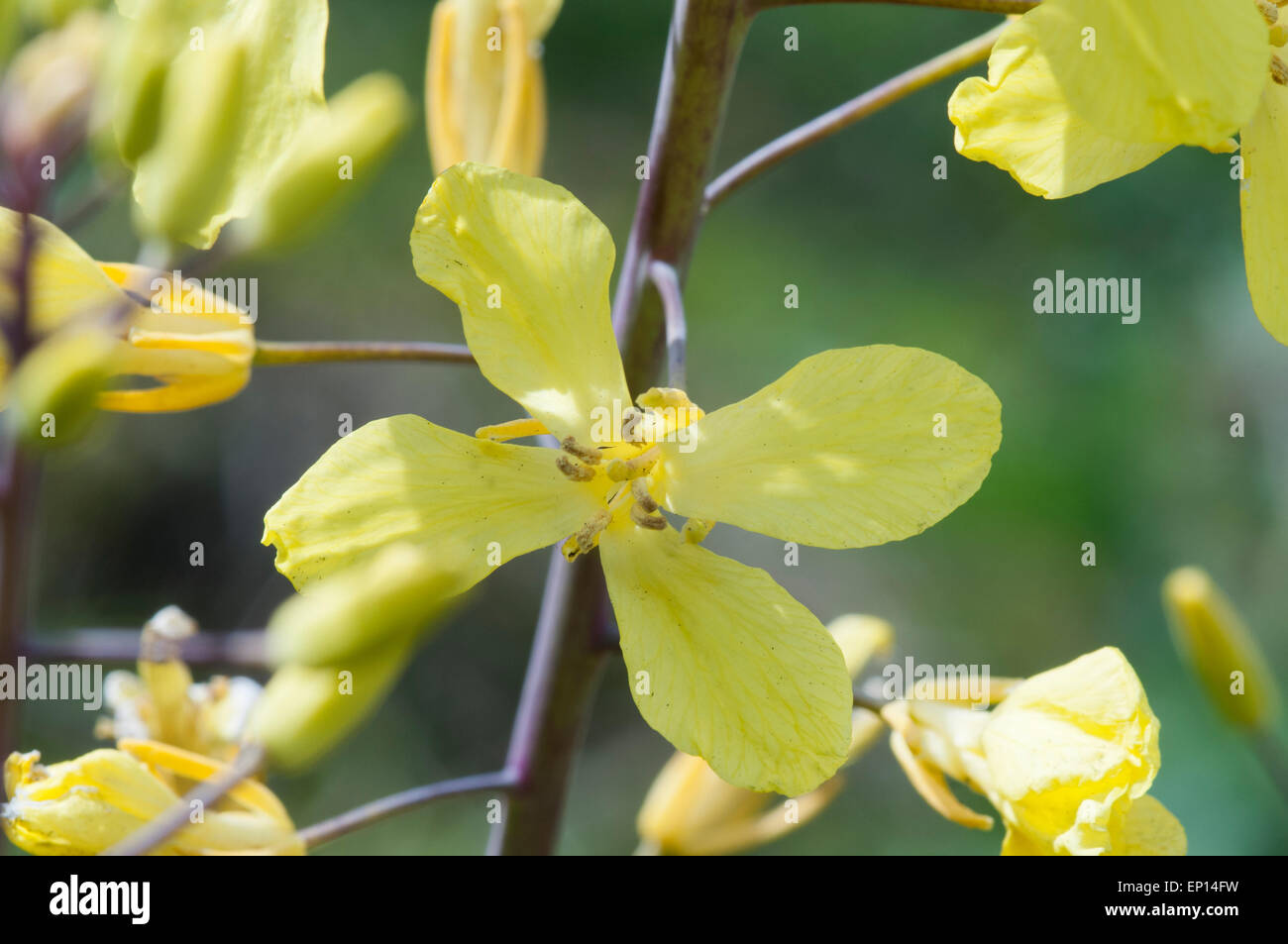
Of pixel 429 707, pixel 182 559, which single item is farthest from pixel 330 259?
pixel 429 707

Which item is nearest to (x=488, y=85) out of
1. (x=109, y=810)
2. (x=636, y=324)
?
(x=636, y=324)

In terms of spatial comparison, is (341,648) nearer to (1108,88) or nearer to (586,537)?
(586,537)

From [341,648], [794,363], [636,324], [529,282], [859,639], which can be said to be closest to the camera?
[341,648]

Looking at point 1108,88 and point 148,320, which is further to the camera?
point 148,320

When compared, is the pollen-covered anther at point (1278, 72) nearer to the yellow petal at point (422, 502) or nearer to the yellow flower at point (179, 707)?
the yellow petal at point (422, 502)

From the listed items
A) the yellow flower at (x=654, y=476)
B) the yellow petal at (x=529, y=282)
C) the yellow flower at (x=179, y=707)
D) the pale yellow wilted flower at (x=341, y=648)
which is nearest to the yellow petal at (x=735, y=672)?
the yellow flower at (x=654, y=476)
